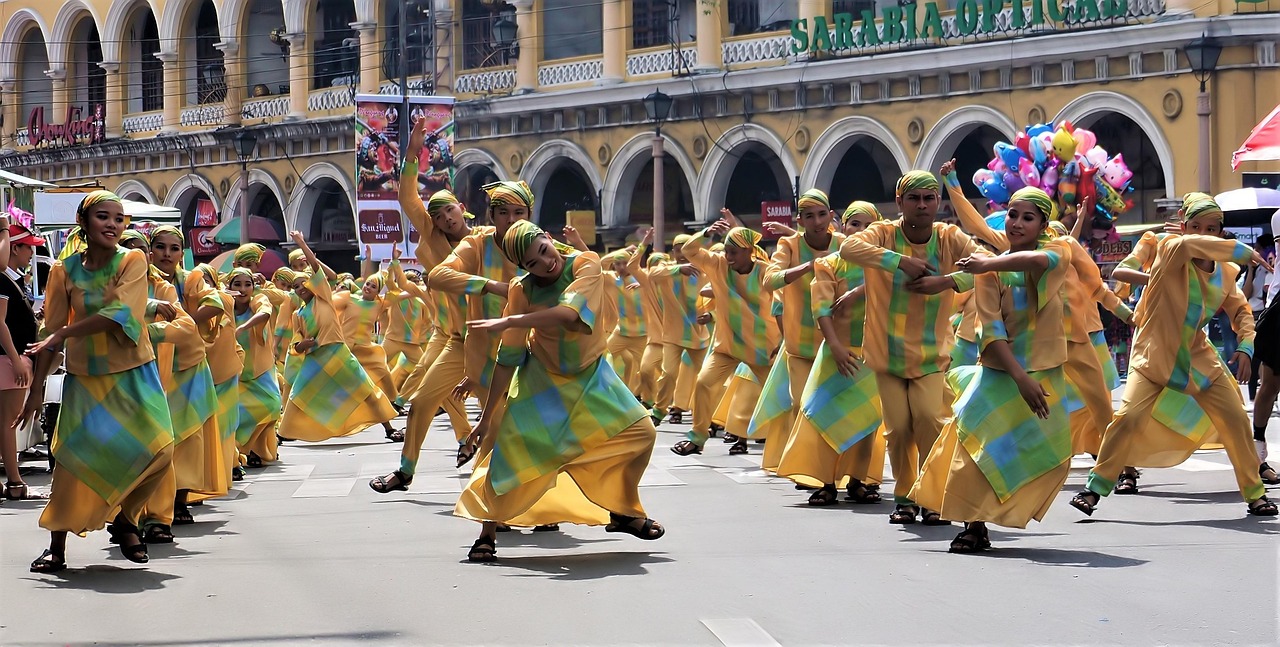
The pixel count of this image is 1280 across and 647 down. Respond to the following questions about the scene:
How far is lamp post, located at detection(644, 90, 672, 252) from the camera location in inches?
1282

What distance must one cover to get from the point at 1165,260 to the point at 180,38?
38.8 metres

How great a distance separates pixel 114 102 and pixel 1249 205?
34314 millimetres

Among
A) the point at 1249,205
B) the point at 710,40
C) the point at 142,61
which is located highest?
the point at 142,61

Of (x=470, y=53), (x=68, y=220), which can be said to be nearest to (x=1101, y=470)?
(x=68, y=220)

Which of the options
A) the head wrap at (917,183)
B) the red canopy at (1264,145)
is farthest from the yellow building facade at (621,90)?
the head wrap at (917,183)

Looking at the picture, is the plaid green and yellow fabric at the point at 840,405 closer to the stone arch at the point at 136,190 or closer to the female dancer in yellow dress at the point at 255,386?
the female dancer in yellow dress at the point at 255,386

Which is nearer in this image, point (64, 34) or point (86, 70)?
point (64, 34)

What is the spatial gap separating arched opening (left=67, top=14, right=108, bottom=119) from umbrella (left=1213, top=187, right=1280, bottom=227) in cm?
3431

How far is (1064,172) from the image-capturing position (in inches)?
725

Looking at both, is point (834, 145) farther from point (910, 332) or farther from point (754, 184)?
point (910, 332)

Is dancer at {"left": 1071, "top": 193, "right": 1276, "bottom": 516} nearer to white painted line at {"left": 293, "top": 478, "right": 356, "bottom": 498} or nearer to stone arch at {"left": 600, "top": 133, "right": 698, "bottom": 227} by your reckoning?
white painted line at {"left": 293, "top": 478, "right": 356, "bottom": 498}

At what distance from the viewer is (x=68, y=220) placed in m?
23.7

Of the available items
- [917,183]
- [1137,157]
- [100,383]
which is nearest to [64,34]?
[1137,157]

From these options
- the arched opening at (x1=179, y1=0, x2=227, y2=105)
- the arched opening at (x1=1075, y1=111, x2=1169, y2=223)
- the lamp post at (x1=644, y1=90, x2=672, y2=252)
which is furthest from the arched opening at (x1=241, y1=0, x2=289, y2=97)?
the arched opening at (x1=1075, y1=111, x2=1169, y2=223)
